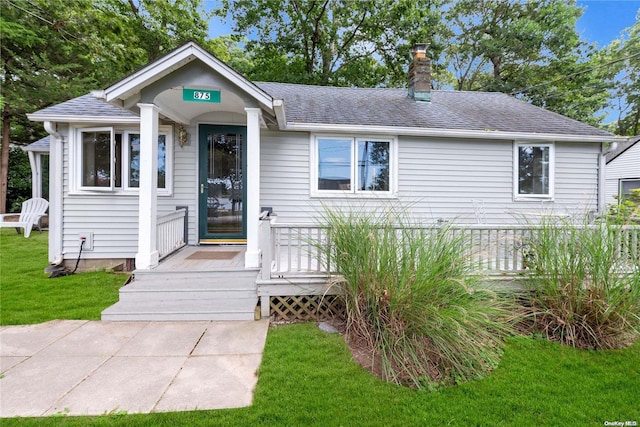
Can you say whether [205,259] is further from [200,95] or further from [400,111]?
[400,111]

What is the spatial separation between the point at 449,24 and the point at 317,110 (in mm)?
16992

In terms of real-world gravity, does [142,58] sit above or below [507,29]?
below

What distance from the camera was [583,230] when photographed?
350 cm

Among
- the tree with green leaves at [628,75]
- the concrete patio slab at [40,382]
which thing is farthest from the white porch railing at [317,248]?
the tree with green leaves at [628,75]

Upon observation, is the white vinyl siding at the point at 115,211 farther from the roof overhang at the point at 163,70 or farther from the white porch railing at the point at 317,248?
the white porch railing at the point at 317,248

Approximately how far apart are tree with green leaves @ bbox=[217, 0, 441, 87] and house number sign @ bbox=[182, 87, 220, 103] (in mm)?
11731

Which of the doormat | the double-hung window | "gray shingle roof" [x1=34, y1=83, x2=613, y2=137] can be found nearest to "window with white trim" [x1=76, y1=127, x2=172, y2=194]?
"gray shingle roof" [x1=34, y1=83, x2=613, y2=137]

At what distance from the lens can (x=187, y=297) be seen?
404 cm

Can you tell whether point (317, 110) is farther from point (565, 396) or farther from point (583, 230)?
point (565, 396)

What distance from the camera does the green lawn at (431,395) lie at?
2174mm

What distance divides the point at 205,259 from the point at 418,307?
11.6 ft

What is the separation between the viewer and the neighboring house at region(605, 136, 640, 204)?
526 inches

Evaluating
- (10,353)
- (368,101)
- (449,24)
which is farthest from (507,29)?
(10,353)

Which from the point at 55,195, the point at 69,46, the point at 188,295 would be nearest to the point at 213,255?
the point at 188,295
